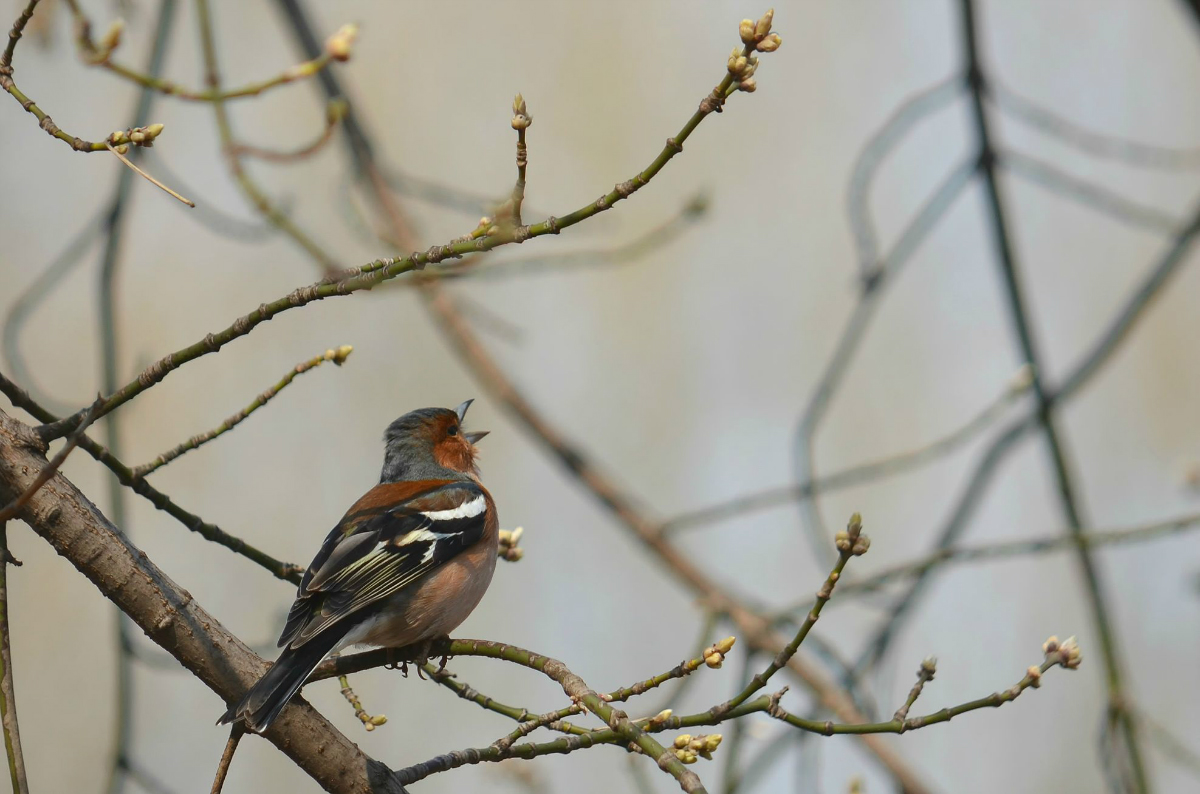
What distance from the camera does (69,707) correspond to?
697 centimetres

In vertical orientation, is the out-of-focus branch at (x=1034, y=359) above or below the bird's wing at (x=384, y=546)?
above

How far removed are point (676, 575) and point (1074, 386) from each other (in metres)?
1.95

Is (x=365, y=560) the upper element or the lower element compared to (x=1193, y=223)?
lower

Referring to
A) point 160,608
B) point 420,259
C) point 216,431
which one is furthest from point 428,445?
point 420,259

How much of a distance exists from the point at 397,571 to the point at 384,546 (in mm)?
172

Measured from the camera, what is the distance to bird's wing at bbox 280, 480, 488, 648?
331 cm

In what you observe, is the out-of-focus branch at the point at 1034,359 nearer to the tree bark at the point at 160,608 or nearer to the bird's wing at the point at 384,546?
the bird's wing at the point at 384,546

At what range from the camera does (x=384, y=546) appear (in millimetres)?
3779

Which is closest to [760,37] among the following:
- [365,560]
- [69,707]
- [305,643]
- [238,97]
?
[238,97]

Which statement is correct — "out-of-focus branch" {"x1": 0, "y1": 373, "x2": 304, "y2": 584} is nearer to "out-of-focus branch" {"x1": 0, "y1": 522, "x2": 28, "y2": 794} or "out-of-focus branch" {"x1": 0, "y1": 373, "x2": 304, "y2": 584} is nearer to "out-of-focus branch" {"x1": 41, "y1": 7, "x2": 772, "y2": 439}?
"out-of-focus branch" {"x1": 41, "y1": 7, "x2": 772, "y2": 439}

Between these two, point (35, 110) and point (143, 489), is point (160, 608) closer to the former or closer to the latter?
point (143, 489)

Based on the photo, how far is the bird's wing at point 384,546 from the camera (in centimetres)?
331

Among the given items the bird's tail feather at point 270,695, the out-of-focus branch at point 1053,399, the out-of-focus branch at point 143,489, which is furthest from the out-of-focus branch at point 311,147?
the out-of-focus branch at point 1053,399

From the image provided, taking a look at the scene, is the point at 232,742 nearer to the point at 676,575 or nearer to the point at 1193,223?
the point at 676,575
